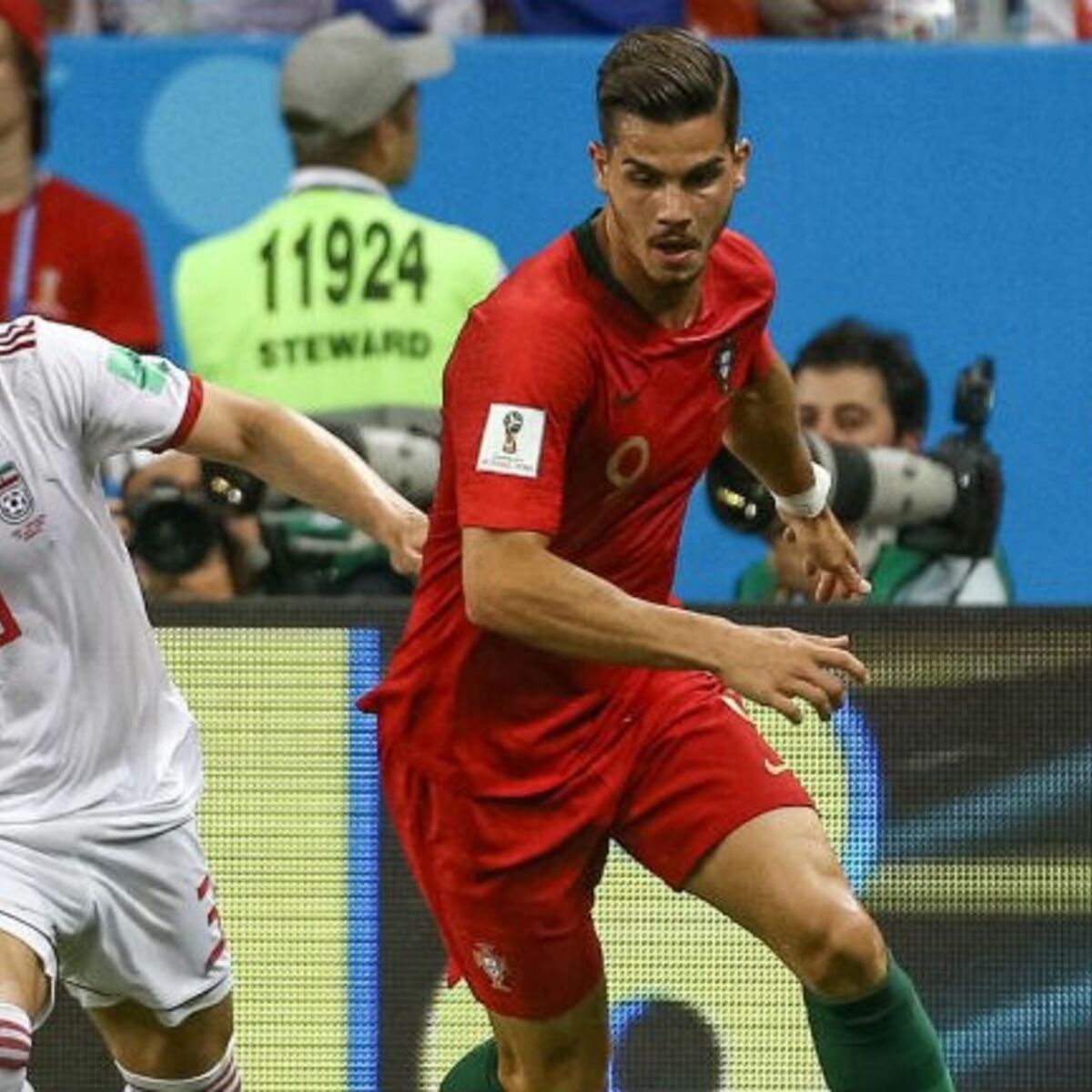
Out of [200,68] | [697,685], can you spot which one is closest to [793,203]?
[200,68]

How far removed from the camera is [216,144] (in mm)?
9086

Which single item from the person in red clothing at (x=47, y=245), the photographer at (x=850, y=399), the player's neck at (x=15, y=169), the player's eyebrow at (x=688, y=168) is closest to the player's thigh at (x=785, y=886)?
the player's eyebrow at (x=688, y=168)

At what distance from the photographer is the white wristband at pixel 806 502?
6.52 meters

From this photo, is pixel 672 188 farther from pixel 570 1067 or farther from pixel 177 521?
pixel 177 521

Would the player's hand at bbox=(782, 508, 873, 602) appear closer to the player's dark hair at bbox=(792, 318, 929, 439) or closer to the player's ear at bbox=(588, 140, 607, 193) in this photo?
the player's ear at bbox=(588, 140, 607, 193)

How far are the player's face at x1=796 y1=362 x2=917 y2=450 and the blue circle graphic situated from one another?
1491 mm

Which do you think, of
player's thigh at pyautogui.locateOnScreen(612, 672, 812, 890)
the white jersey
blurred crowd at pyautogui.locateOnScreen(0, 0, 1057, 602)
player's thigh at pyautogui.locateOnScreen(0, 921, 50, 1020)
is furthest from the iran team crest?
blurred crowd at pyautogui.locateOnScreen(0, 0, 1057, 602)

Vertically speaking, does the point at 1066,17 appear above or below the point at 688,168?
below

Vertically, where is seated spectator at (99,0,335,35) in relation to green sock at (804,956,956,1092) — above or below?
above

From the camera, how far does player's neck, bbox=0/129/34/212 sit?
7996mm

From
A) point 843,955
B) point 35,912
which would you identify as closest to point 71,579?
point 35,912

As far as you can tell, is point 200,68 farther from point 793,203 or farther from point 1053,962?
point 1053,962

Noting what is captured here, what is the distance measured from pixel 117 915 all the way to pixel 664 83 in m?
1.63

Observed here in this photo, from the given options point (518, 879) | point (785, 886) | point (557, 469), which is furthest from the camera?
point (518, 879)
